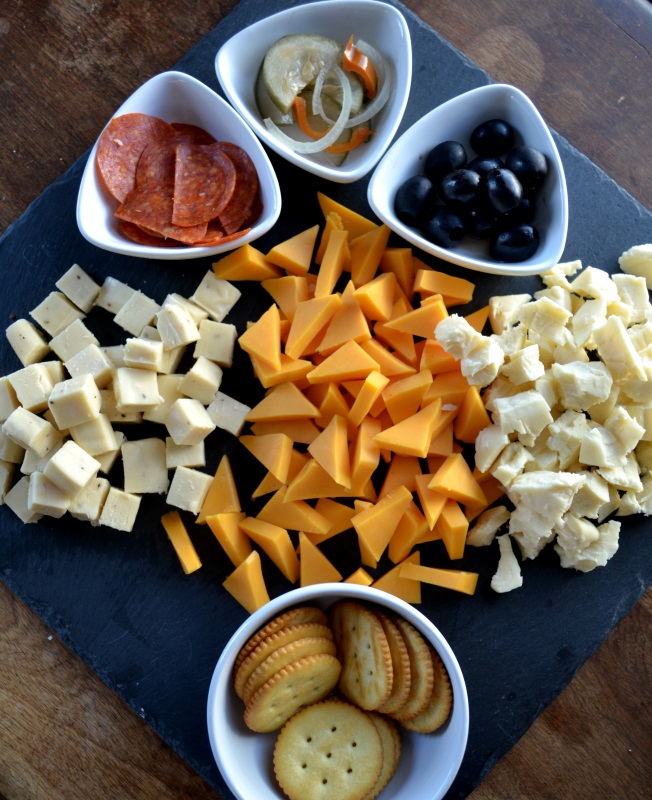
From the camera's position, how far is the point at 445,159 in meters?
1.73

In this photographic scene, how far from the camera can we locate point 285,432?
70.8 inches

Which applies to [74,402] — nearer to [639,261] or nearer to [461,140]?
[461,140]

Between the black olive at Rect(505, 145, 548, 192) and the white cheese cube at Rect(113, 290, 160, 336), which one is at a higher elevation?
the black olive at Rect(505, 145, 548, 192)

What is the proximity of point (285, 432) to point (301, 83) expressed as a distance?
2.80 feet

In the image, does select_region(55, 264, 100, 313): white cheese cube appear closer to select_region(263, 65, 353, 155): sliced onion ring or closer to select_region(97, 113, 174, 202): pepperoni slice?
select_region(97, 113, 174, 202): pepperoni slice

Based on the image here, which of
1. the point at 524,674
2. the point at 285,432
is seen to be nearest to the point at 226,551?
the point at 285,432

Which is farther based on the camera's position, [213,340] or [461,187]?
[213,340]

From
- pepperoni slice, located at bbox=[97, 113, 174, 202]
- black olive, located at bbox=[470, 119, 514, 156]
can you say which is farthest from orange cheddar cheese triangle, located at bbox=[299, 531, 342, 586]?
black olive, located at bbox=[470, 119, 514, 156]

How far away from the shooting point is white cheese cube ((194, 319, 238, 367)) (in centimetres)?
180

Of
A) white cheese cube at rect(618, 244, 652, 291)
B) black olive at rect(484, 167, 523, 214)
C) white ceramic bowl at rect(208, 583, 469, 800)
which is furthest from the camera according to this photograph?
white cheese cube at rect(618, 244, 652, 291)

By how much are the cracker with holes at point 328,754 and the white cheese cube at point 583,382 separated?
846 millimetres

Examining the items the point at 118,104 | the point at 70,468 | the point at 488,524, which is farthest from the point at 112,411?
the point at 488,524

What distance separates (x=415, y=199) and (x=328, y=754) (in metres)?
1.24

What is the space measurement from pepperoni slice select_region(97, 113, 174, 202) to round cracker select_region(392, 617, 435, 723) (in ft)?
Result: 3.93
